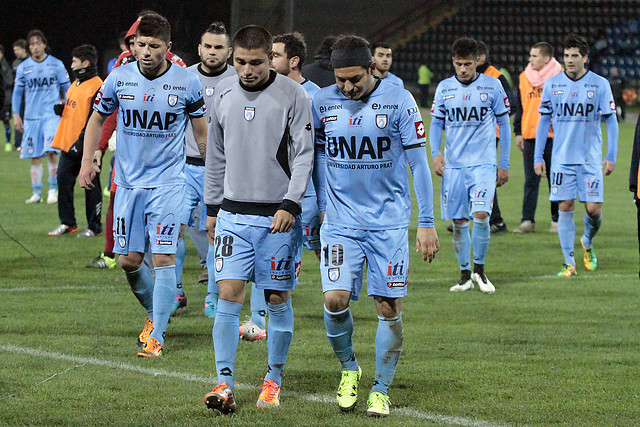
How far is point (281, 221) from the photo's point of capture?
511 cm

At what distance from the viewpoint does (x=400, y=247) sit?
5.34 meters

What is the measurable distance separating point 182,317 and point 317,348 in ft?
4.84

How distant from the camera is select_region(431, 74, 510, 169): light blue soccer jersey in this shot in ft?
30.2

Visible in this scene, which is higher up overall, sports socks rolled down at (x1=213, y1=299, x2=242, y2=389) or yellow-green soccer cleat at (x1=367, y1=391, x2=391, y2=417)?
sports socks rolled down at (x1=213, y1=299, x2=242, y2=389)

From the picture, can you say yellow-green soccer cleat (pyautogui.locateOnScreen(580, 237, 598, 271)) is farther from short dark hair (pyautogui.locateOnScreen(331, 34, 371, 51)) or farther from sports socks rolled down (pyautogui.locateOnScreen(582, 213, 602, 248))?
short dark hair (pyautogui.locateOnScreen(331, 34, 371, 51))

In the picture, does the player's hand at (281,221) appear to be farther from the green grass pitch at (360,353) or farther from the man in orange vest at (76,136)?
the man in orange vest at (76,136)

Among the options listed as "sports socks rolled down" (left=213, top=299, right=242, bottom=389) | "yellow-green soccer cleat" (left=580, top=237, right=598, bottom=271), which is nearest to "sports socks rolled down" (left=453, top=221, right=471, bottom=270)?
"yellow-green soccer cleat" (left=580, top=237, right=598, bottom=271)

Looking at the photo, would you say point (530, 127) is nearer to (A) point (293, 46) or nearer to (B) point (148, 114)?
(A) point (293, 46)

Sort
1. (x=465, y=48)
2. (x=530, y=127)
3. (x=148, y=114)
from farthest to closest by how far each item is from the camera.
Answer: (x=530, y=127) → (x=465, y=48) → (x=148, y=114)

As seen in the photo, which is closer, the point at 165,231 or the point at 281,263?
the point at 281,263

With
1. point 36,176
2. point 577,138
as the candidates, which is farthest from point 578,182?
point 36,176

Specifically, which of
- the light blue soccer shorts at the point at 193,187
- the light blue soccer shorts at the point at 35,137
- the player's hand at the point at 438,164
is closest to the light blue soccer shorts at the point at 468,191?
the player's hand at the point at 438,164

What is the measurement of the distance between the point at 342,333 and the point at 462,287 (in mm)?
4090

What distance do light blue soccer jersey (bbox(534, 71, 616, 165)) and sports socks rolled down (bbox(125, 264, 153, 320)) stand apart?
15.1 ft
